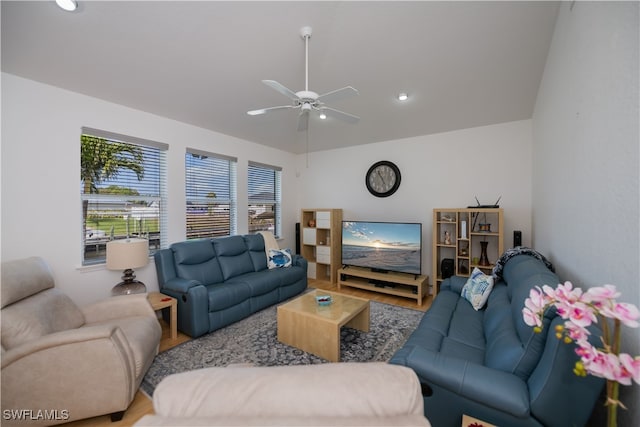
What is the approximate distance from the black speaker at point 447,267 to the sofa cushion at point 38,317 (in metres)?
4.05

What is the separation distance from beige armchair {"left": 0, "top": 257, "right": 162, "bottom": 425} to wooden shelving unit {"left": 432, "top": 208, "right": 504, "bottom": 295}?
3600mm

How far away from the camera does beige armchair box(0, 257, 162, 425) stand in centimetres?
150

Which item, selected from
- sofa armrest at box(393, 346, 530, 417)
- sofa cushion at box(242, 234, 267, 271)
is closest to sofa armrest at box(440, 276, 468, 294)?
sofa armrest at box(393, 346, 530, 417)

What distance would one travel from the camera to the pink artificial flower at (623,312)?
64 cm

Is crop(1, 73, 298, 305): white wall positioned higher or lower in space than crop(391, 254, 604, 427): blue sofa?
higher

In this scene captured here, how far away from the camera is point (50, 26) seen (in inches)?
69.2

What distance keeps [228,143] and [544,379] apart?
429cm

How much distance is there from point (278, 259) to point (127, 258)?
6.47ft

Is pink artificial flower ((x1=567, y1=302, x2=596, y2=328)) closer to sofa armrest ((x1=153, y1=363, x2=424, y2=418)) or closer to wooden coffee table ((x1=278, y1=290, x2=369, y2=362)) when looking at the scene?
sofa armrest ((x1=153, y1=363, x2=424, y2=418))

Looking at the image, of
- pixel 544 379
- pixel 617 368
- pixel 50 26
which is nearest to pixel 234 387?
pixel 617 368

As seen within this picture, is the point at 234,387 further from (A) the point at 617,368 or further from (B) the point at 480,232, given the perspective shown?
(B) the point at 480,232

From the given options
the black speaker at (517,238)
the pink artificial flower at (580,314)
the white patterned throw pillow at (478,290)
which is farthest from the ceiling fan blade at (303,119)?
the black speaker at (517,238)

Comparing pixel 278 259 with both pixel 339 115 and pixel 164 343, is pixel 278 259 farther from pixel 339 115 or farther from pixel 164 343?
pixel 339 115

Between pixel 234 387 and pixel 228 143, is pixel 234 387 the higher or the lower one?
the lower one
